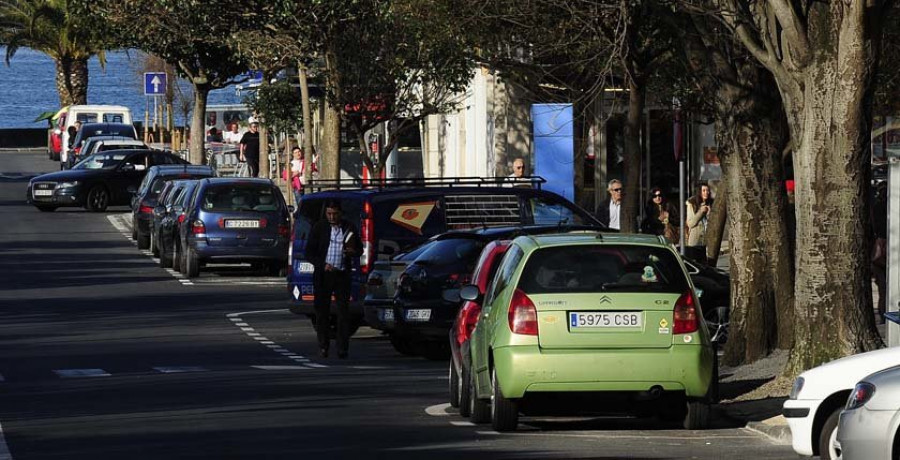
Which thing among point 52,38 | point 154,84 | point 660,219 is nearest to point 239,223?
point 660,219

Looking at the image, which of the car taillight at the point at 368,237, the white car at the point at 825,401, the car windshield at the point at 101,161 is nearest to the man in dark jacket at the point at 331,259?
the car taillight at the point at 368,237

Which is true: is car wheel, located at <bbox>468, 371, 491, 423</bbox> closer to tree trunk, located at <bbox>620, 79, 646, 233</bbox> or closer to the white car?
the white car

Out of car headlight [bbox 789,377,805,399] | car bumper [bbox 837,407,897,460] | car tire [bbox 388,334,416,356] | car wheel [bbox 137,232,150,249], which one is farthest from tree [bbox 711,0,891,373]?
car wheel [bbox 137,232,150,249]

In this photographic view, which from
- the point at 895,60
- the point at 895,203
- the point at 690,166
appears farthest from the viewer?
the point at 690,166

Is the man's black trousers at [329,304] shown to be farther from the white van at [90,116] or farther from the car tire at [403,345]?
the white van at [90,116]

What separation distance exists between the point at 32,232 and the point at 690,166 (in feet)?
46.3

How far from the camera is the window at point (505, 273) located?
13.1 meters

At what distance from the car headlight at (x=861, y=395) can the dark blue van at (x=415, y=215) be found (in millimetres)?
12072

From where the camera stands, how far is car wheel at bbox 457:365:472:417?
13.9 metres

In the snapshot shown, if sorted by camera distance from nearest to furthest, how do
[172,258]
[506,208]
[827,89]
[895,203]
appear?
[827,89] → [895,203] → [506,208] → [172,258]

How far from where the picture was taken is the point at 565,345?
41.1ft

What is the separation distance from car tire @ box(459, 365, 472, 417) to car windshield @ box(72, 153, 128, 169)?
34.6m

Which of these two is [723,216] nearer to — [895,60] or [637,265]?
[895,60]

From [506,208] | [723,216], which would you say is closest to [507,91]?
[723,216]
